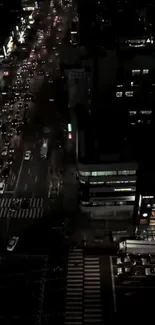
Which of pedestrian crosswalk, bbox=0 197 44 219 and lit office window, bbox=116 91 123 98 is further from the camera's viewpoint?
lit office window, bbox=116 91 123 98

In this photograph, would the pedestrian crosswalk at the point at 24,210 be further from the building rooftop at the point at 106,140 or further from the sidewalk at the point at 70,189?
the building rooftop at the point at 106,140

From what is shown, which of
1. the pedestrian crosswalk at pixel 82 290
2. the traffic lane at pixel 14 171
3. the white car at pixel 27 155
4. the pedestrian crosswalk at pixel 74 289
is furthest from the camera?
the white car at pixel 27 155

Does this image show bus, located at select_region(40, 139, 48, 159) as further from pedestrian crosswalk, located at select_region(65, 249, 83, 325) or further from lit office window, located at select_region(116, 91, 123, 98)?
pedestrian crosswalk, located at select_region(65, 249, 83, 325)

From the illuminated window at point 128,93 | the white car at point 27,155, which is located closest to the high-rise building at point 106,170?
the illuminated window at point 128,93

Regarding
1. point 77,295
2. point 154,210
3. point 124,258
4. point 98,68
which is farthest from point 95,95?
point 77,295

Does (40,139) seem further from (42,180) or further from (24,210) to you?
(24,210)

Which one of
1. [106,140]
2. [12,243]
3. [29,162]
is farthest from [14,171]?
[106,140]

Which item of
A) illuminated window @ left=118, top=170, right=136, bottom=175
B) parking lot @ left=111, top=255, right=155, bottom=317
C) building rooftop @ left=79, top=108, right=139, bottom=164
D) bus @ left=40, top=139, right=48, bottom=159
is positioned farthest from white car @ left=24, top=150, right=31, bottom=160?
parking lot @ left=111, top=255, right=155, bottom=317

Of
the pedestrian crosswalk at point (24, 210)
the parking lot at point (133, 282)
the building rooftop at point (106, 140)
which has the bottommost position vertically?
the parking lot at point (133, 282)
